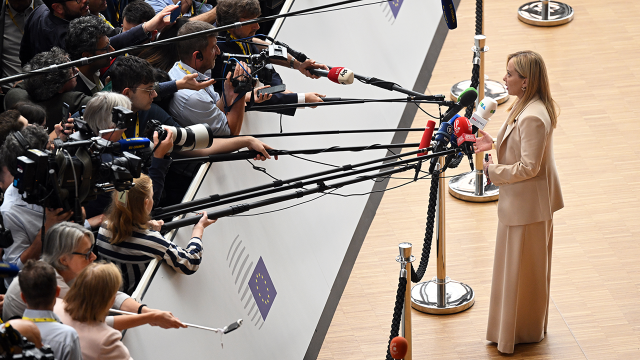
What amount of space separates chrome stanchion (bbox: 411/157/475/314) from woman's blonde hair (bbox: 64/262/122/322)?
100 inches

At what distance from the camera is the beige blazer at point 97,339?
2.71 meters

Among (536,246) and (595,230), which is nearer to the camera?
(536,246)

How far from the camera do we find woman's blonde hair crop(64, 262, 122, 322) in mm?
2703

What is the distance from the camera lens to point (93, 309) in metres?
2.72

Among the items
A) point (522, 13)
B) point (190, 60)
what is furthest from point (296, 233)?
point (522, 13)

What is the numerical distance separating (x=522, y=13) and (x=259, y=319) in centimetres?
523

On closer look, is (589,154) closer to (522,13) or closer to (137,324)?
(522,13)

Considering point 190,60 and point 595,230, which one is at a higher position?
point 190,60

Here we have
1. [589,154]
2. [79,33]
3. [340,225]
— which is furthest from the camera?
[589,154]

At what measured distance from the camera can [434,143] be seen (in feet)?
11.9

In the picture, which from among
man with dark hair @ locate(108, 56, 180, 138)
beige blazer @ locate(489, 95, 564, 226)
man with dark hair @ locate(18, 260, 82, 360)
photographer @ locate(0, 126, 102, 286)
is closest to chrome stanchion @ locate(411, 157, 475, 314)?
beige blazer @ locate(489, 95, 564, 226)

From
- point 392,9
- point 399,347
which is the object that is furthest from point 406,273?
point 392,9

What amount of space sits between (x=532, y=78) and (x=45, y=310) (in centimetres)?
264

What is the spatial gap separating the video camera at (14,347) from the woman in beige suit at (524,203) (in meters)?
2.51
